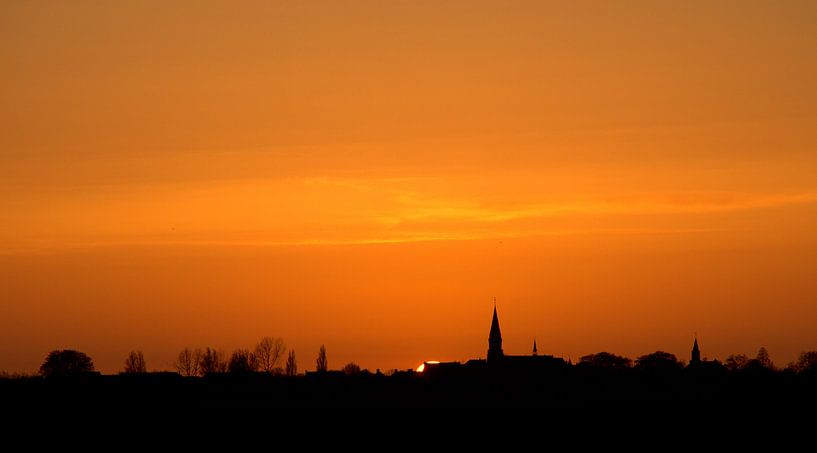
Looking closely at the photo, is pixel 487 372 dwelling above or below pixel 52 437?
above

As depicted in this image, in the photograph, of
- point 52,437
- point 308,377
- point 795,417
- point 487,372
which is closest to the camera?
point 52,437

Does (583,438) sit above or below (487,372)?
below

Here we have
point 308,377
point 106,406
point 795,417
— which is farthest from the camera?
point 308,377

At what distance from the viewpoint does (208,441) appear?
89.8 m

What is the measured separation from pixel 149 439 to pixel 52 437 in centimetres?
512

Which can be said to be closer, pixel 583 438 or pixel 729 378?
pixel 583 438

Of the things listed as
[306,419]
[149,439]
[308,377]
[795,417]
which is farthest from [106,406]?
[308,377]

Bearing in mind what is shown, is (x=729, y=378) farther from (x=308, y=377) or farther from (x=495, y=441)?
(x=495, y=441)

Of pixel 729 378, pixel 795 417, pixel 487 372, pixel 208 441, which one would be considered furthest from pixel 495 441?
pixel 487 372

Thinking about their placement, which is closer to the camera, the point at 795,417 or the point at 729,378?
the point at 795,417

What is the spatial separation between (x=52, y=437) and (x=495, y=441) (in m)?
24.0

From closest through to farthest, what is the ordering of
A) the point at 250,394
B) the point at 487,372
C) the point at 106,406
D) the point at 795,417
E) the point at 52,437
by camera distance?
1. the point at 52,437
2. the point at 795,417
3. the point at 106,406
4. the point at 250,394
5. the point at 487,372

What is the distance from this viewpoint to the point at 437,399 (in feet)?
467

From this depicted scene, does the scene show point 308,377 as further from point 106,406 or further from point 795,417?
point 795,417
